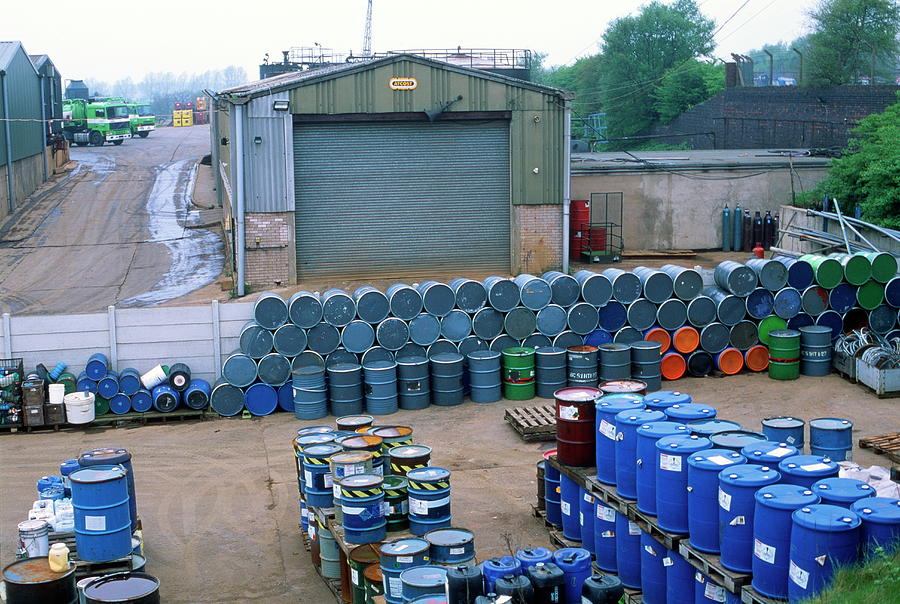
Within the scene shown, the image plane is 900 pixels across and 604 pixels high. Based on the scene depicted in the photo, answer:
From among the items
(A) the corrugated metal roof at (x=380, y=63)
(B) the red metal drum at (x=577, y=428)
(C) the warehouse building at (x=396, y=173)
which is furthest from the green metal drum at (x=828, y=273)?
(B) the red metal drum at (x=577, y=428)

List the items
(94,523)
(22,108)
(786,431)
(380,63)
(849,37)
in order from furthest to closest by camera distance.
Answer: (849,37) → (22,108) → (380,63) → (786,431) → (94,523)

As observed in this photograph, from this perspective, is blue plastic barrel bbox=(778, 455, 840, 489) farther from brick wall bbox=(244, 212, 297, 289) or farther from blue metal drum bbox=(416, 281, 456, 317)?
brick wall bbox=(244, 212, 297, 289)

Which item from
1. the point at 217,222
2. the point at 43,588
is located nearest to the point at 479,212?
the point at 217,222

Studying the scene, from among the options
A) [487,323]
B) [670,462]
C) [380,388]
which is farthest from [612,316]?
[670,462]

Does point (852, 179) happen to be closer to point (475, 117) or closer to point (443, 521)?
point (475, 117)

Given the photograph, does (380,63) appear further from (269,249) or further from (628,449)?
(628,449)

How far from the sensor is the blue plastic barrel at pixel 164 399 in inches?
719

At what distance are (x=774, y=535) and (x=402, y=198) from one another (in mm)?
17940

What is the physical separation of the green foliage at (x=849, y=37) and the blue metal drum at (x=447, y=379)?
3585 centimetres

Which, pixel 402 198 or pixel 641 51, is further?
pixel 641 51

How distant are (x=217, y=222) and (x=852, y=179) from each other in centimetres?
2066

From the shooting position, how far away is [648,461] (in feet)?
33.0

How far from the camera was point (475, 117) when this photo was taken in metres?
24.8

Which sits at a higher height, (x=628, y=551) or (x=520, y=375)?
(x=520, y=375)
